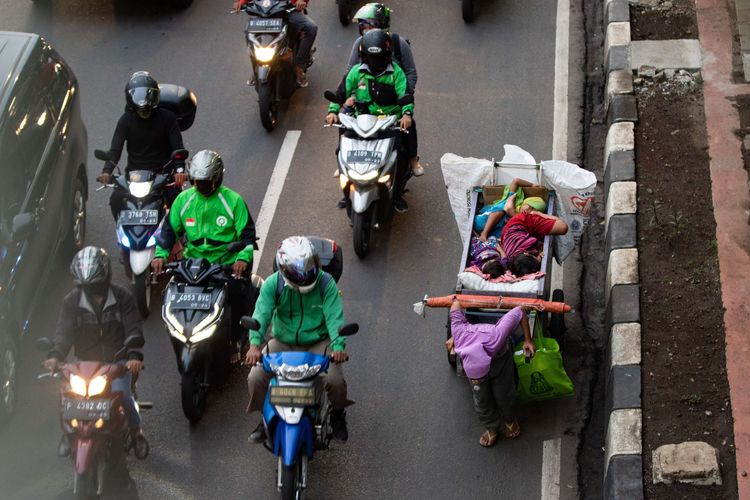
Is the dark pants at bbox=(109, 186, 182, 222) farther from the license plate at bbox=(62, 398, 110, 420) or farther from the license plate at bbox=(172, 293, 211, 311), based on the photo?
the license plate at bbox=(62, 398, 110, 420)

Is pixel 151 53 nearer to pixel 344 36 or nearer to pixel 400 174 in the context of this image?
pixel 344 36

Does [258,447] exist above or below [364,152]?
below

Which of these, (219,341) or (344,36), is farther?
(344,36)

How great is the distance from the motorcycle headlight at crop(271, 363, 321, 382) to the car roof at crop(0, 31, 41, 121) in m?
3.79

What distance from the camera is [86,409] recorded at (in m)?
8.62

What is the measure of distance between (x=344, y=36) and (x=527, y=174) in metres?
4.89

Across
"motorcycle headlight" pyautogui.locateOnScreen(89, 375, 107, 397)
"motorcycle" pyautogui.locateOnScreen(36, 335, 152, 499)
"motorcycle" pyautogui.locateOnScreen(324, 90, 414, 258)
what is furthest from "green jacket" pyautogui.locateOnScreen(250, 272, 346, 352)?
"motorcycle" pyautogui.locateOnScreen(324, 90, 414, 258)

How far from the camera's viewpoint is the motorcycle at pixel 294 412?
8.46 meters

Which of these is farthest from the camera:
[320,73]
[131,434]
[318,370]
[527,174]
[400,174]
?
[320,73]

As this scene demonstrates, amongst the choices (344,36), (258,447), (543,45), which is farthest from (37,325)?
(543,45)

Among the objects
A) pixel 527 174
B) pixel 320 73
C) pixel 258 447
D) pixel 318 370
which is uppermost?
pixel 320 73

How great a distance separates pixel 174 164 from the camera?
1112 centimetres

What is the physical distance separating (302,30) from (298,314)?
5.36 metres

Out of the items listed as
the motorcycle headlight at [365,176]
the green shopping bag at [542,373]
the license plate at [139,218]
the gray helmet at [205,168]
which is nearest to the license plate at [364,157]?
the motorcycle headlight at [365,176]
